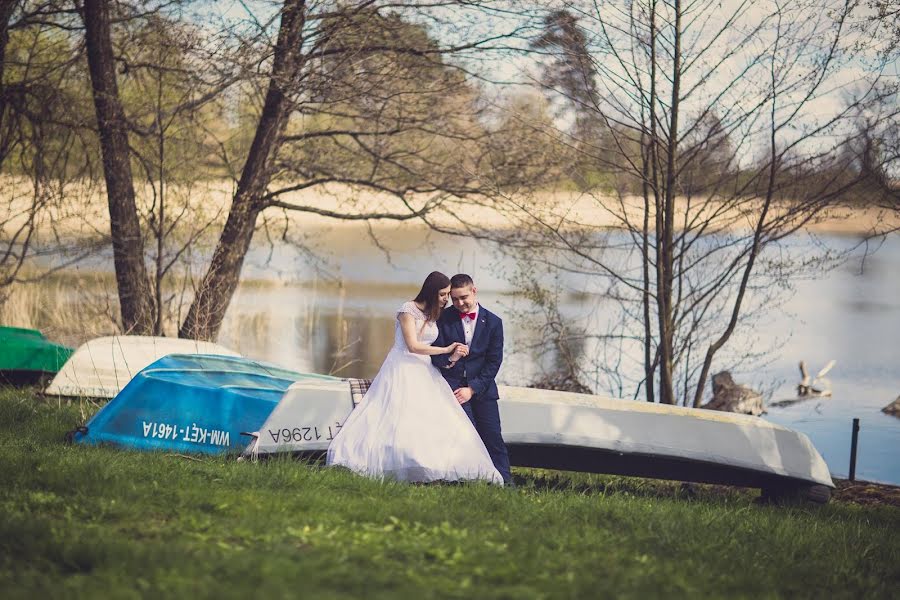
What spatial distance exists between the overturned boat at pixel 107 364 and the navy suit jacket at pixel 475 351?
4.24 m

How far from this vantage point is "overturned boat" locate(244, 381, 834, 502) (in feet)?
25.0

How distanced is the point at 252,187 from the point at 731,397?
743 cm

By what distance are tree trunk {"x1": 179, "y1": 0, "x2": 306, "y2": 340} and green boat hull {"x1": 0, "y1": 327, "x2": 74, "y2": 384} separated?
5.53 ft

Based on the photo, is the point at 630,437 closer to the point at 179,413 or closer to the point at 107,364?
the point at 179,413

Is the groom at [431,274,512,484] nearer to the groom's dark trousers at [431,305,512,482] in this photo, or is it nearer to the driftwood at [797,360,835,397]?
the groom's dark trousers at [431,305,512,482]

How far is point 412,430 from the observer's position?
6.71 metres

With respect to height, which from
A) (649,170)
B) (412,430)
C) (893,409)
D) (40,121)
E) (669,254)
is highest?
(40,121)

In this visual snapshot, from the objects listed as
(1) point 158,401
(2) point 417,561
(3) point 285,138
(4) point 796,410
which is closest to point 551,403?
(1) point 158,401

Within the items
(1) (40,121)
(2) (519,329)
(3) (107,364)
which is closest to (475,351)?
(3) (107,364)

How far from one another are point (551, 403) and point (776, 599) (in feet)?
12.6

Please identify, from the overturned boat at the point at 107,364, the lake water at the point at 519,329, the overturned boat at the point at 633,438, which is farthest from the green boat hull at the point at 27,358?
the overturned boat at the point at 633,438

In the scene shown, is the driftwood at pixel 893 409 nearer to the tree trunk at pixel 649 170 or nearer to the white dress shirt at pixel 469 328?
the tree trunk at pixel 649 170

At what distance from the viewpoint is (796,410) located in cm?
1703

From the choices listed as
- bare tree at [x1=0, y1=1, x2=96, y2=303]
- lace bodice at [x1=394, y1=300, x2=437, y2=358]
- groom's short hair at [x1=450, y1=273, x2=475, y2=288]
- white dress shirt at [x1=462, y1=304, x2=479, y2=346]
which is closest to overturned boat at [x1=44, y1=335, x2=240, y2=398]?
bare tree at [x1=0, y1=1, x2=96, y2=303]
